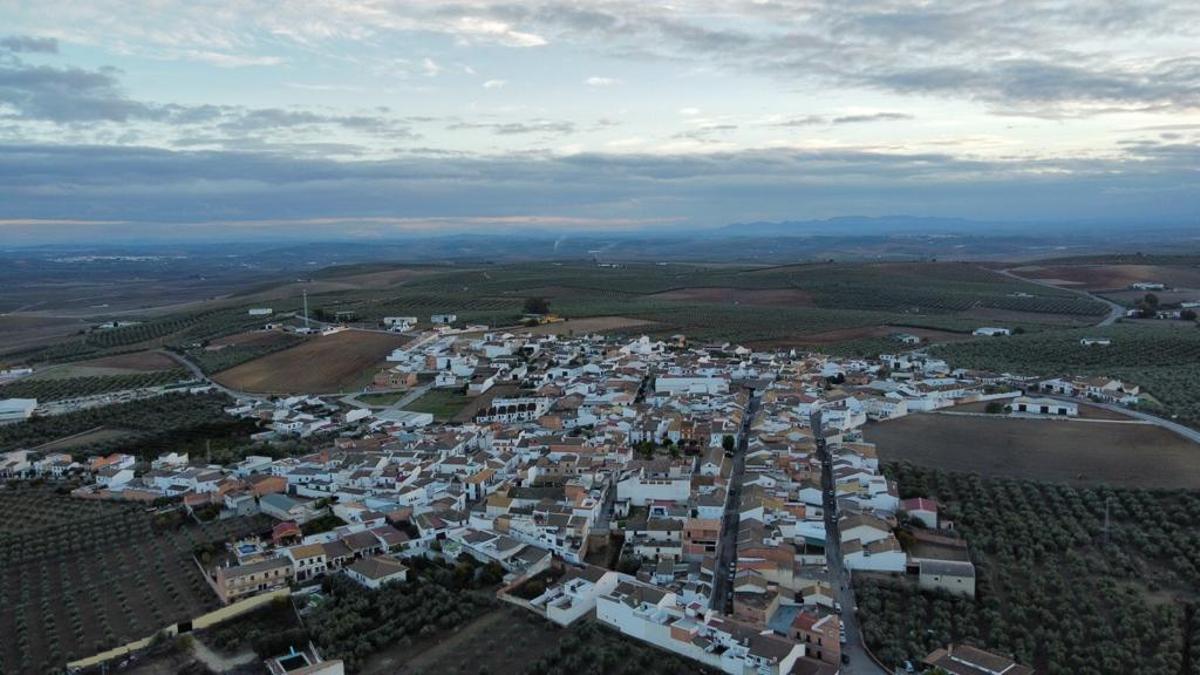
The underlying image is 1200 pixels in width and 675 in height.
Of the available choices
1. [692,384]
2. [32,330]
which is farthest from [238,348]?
[32,330]

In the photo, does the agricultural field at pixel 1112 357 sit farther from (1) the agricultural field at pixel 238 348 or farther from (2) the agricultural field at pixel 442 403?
(1) the agricultural field at pixel 238 348

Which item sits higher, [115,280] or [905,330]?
[905,330]

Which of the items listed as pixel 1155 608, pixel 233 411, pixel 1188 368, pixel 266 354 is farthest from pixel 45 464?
pixel 1188 368

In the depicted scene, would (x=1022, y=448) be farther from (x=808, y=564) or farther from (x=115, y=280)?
(x=115, y=280)

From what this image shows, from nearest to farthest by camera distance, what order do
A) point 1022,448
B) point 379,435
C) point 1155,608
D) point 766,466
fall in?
1. point 1155,608
2. point 766,466
3. point 1022,448
4. point 379,435

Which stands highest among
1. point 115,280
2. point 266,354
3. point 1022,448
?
point 1022,448

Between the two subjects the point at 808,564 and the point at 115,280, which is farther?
the point at 115,280

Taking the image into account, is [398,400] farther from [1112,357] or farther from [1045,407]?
[1112,357]
